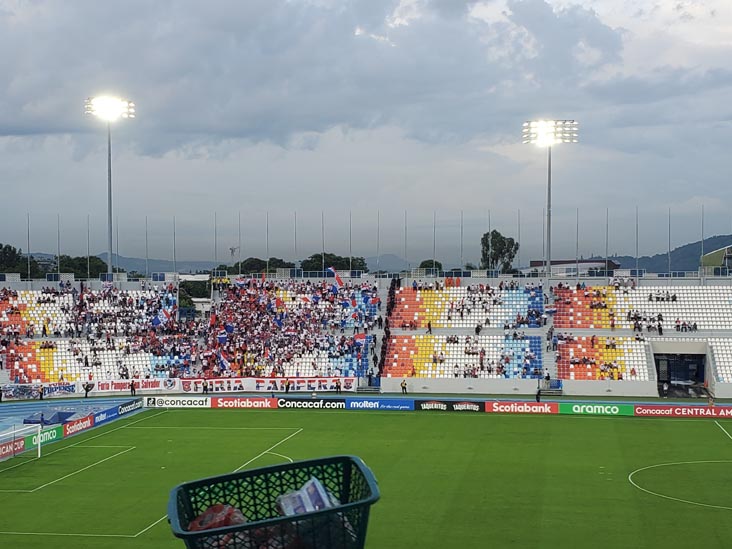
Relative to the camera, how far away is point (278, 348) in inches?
2227

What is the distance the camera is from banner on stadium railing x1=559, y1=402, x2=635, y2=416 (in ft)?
134

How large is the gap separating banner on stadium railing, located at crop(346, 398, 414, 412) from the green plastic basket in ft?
128

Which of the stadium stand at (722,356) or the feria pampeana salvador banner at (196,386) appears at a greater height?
the stadium stand at (722,356)

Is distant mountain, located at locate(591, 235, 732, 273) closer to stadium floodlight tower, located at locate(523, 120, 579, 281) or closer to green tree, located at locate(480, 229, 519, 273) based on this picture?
green tree, located at locate(480, 229, 519, 273)

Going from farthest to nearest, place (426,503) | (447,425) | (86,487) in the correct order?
(447,425)
(86,487)
(426,503)

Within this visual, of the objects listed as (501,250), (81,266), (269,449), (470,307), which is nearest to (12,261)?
(81,266)

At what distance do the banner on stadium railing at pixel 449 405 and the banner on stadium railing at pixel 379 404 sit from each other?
19.7 inches

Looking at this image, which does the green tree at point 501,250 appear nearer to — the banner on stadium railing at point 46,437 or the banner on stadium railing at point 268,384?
the banner on stadium railing at point 268,384

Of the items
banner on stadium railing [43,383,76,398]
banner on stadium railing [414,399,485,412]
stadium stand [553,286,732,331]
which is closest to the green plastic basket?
banner on stadium railing [414,399,485,412]

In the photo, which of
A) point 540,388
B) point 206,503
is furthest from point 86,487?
point 540,388

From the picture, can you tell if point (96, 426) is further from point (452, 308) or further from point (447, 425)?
point (452, 308)

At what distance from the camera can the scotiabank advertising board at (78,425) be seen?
35.7 m

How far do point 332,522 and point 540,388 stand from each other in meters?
47.6

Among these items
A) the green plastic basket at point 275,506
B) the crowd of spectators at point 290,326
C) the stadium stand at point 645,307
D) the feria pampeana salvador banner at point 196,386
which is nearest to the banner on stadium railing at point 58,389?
the feria pampeana salvador banner at point 196,386
